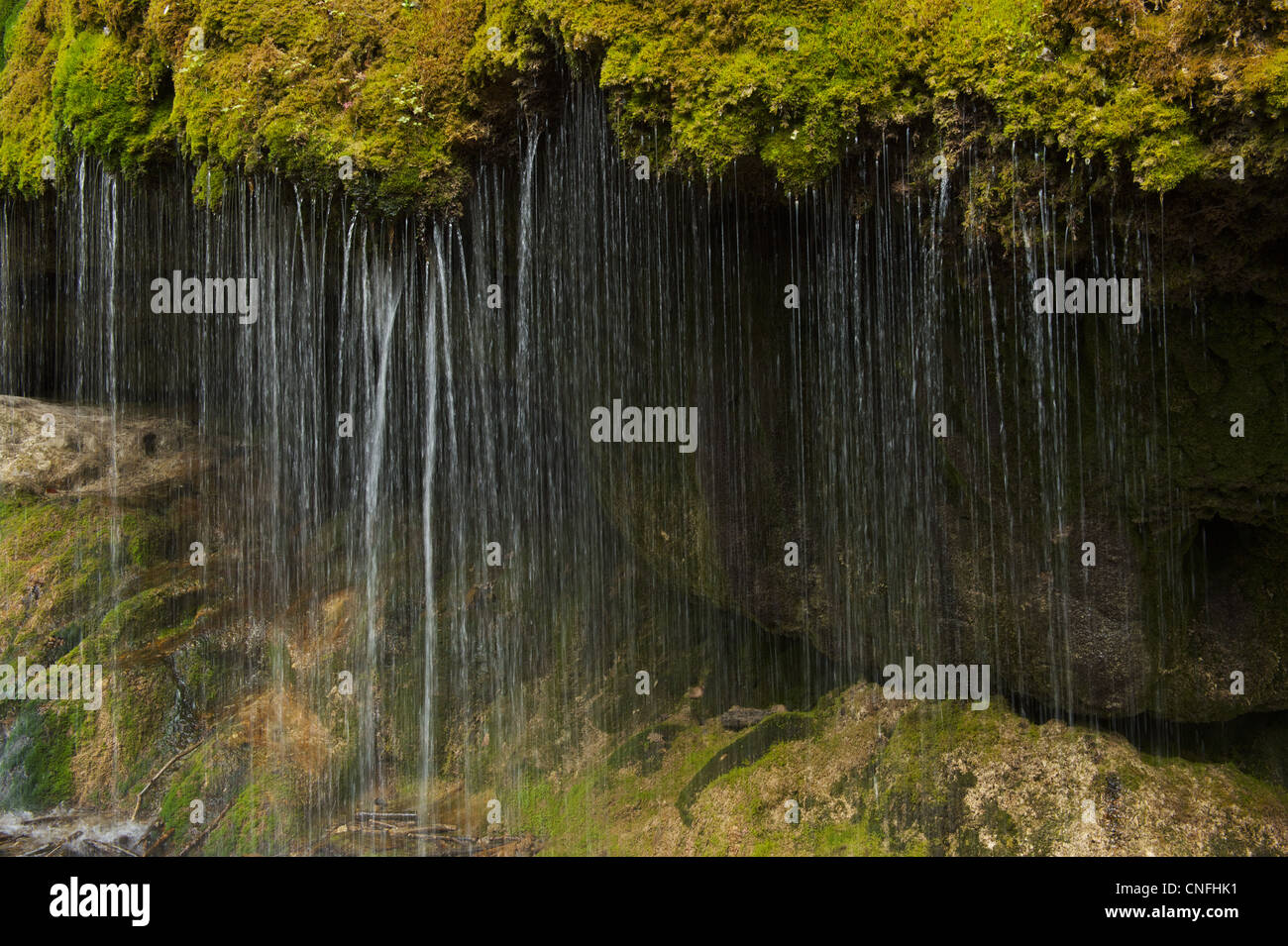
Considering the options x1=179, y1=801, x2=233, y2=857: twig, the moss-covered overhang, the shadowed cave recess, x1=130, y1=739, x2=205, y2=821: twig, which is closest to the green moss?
the shadowed cave recess

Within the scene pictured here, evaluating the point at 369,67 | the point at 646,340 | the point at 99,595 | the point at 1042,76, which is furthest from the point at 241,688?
the point at 1042,76

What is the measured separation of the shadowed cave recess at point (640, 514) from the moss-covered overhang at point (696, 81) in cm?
25

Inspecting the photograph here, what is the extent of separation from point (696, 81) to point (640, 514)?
3674 mm

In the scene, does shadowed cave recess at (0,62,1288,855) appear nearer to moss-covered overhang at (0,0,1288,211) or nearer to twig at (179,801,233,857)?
twig at (179,801,233,857)

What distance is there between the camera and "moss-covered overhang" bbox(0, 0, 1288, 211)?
403cm

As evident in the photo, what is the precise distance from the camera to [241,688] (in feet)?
27.4

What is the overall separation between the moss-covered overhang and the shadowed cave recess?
0.25 m

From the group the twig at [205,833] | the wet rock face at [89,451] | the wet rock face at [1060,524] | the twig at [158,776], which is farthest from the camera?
the wet rock face at [89,451]

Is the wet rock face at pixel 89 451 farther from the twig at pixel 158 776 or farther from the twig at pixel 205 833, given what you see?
the twig at pixel 205 833

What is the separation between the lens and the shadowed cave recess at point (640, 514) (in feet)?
17.6

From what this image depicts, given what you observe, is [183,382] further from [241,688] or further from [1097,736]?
[1097,736]

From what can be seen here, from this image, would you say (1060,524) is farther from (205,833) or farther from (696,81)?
(205,833)

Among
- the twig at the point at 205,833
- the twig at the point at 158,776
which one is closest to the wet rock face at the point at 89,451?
the twig at the point at 158,776

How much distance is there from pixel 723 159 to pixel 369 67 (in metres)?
2.31
